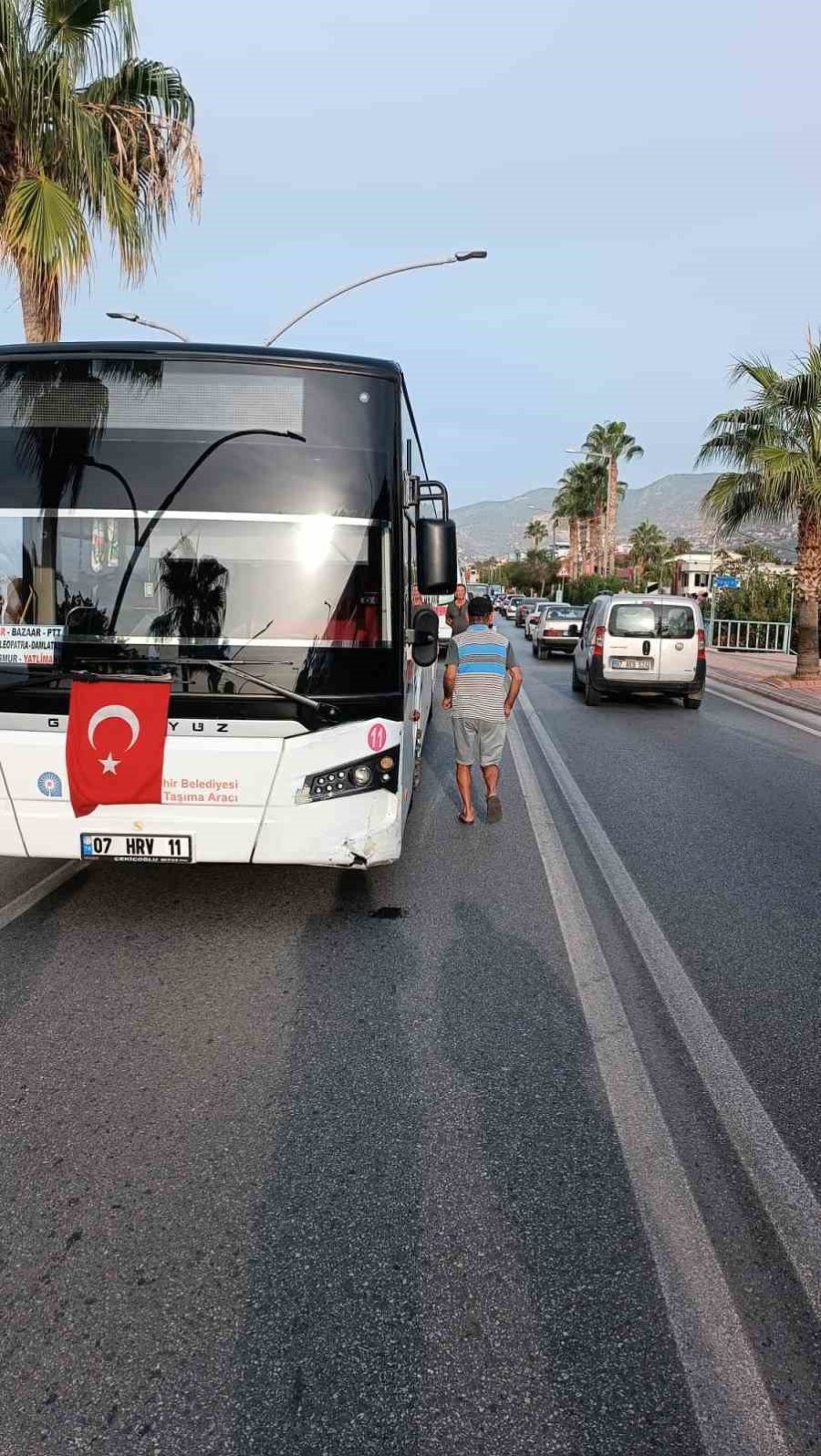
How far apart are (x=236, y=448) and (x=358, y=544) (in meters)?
0.73

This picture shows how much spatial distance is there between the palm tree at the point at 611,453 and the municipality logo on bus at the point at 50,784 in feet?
198

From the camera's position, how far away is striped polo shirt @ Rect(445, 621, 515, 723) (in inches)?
310

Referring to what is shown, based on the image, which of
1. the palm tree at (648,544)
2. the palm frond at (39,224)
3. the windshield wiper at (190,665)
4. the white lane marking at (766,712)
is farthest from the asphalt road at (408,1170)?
the palm tree at (648,544)

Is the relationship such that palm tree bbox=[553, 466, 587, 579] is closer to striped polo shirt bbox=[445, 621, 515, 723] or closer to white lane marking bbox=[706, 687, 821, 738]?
white lane marking bbox=[706, 687, 821, 738]

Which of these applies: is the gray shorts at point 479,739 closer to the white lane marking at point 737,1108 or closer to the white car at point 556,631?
the white lane marking at point 737,1108

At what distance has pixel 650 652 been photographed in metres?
16.4

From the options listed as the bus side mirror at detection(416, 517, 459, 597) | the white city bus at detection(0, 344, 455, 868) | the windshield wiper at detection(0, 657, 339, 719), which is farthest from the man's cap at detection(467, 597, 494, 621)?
the windshield wiper at detection(0, 657, 339, 719)

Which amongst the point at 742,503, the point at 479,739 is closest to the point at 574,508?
the point at 742,503

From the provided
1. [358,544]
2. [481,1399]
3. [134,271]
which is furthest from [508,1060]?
[134,271]

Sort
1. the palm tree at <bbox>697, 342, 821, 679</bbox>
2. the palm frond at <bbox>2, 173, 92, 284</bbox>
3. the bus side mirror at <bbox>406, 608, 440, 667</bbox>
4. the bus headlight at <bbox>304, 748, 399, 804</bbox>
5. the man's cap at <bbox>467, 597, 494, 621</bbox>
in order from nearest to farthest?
1. the bus headlight at <bbox>304, 748, 399, 804</bbox>
2. the bus side mirror at <bbox>406, 608, 440, 667</bbox>
3. the man's cap at <bbox>467, 597, 494, 621</bbox>
4. the palm frond at <bbox>2, 173, 92, 284</bbox>
5. the palm tree at <bbox>697, 342, 821, 679</bbox>

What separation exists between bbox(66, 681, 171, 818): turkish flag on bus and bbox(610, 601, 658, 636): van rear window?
1255 centimetres

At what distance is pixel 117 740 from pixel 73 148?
10180 mm

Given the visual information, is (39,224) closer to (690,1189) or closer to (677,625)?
(677,625)

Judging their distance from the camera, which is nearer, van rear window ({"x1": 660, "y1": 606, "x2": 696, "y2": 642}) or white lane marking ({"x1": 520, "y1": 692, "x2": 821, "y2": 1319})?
white lane marking ({"x1": 520, "y1": 692, "x2": 821, "y2": 1319})
